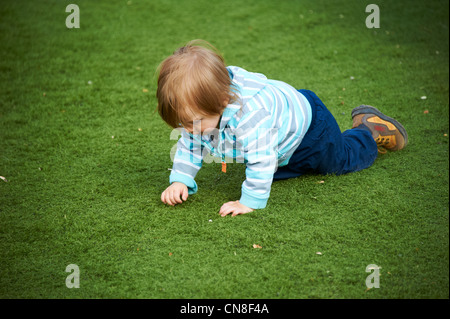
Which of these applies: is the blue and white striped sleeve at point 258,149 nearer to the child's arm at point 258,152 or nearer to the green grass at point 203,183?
the child's arm at point 258,152

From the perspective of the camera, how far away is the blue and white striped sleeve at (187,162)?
2.08 metres

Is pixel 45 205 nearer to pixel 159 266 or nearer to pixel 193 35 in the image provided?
pixel 159 266

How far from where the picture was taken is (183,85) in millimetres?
1741

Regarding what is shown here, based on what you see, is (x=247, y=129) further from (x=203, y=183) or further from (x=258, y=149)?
(x=203, y=183)

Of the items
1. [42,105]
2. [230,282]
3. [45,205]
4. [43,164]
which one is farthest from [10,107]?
[230,282]

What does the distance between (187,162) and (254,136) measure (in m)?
0.39

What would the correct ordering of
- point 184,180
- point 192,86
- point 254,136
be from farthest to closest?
1. point 184,180
2. point 254,136
3. point 192,86

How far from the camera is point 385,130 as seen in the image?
243cm

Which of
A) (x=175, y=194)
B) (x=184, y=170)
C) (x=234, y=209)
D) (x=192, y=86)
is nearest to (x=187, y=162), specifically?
(x=184, y=170)

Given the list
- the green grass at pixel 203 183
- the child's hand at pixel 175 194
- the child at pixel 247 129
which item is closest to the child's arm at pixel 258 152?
the child at pixel 247 129

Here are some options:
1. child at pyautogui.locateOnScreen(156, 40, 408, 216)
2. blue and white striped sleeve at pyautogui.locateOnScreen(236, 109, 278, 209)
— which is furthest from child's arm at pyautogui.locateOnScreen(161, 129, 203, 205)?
blue and white striped sleeve at pyautogui.locateOnScreen(236, 109, 278, 209)

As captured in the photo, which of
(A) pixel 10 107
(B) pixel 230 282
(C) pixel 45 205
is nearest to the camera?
(B) pixel 230 282

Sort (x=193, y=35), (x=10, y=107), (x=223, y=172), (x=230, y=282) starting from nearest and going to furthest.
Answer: (x=230, y=282)
(x=223, y=172)
(x=10, y=107)
(x=193, y=35)

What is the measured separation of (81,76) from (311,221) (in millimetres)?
2274
